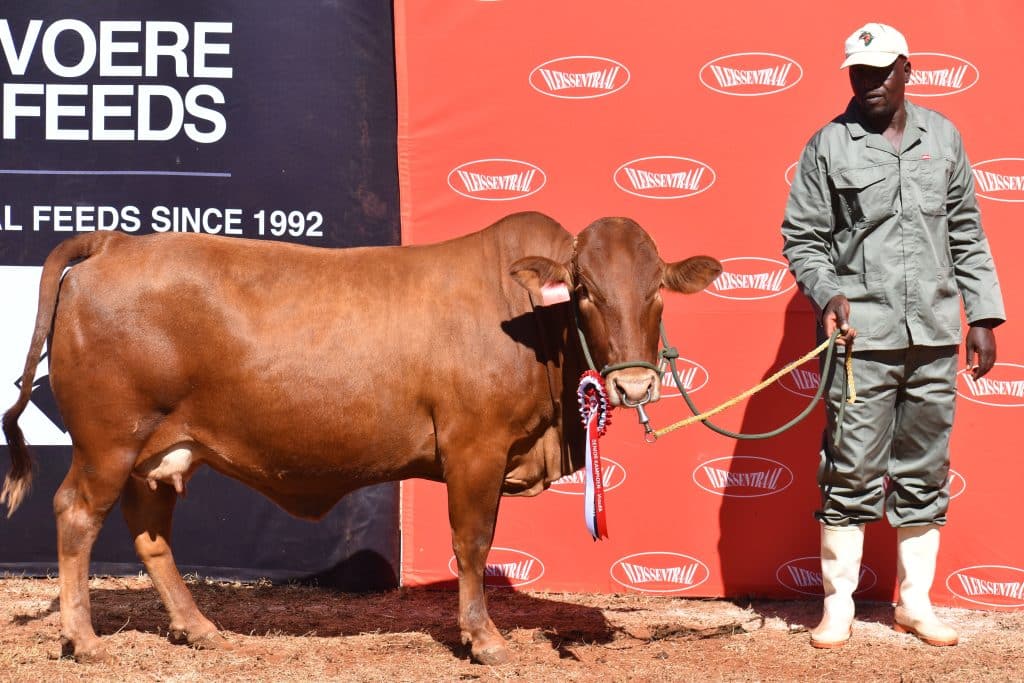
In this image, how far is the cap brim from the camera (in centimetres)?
551

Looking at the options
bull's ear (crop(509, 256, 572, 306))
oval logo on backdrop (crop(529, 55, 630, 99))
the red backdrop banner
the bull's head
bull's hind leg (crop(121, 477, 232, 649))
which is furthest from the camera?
oval logo on backdrop (crop(529, 55, 630, 99))

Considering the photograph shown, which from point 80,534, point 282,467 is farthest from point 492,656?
point 80,534

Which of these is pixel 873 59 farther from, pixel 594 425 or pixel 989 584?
pixel 989 584

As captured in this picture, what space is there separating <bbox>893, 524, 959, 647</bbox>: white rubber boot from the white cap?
7.37 feet

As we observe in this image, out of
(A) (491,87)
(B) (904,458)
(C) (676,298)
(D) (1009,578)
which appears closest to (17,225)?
(A) (491,87)

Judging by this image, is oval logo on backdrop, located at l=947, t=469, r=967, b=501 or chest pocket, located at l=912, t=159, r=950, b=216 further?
oval logo on backdrop, located at l=947, t=469, r=967, b=501

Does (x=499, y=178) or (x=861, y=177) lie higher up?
(x=499, y=178)

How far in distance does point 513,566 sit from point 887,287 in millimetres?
2739

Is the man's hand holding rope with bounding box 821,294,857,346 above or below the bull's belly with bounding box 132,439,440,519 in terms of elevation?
above

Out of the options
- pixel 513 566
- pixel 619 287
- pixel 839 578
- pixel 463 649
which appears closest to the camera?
pixel 619 287

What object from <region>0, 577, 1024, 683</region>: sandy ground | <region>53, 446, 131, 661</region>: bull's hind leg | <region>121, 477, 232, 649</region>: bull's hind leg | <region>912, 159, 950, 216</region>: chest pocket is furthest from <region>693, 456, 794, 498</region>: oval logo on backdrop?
<region>53, 446, 131, 661</region>: bull's hind leg

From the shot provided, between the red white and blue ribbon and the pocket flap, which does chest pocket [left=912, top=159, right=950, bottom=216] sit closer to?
the pocket flap

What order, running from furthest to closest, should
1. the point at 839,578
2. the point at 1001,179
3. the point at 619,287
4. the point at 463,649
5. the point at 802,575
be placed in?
the point at 802,575
the point at 1001,179
the point at 839,578
the point at 463,649
the point at 619,287

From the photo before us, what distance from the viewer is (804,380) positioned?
687 centimetres
